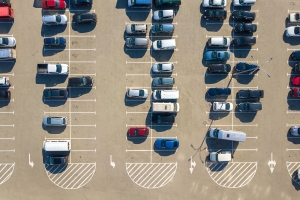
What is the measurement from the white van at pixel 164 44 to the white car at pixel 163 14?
9.71 ft

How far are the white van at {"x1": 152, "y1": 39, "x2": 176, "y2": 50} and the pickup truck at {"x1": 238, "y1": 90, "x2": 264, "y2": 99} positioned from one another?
1025cm

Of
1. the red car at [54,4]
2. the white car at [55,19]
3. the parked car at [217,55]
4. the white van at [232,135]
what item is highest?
the red car at [54,4]

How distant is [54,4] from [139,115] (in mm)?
17217

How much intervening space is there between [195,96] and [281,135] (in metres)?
12.1

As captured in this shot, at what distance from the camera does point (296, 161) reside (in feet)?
120

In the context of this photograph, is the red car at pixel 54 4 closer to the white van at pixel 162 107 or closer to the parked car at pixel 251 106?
the white van at pixel 162 107

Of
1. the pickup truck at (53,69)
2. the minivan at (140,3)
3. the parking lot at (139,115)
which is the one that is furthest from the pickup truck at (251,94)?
the pickup truck at (53,69)

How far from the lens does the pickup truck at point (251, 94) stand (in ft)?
117

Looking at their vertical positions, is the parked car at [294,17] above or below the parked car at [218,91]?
above

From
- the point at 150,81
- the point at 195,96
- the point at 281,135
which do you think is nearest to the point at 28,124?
the point at 150,81

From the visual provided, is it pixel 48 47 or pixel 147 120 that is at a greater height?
pixel 48 47

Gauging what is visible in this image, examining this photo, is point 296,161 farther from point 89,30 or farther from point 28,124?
point 28,124

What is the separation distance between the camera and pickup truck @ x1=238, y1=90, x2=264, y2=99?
35688 mm

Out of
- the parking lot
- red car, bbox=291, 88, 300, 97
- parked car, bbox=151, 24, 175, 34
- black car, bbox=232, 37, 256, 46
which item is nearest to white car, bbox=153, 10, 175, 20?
the parking lot
